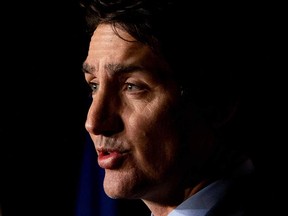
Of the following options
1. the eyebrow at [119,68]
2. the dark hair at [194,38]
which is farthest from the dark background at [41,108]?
the eyebrow at [119,68]

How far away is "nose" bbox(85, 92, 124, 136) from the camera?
4.08 feet

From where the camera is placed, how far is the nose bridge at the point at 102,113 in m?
1.24

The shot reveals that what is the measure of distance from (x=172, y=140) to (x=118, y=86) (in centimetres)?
22

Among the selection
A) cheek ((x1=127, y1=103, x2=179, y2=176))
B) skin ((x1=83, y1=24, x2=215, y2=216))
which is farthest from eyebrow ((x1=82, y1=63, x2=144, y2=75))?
cheek ((x1=127, y1=103, x2=179, y2=176))

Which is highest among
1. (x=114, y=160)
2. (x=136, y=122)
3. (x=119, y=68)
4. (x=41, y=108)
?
(x=119, y=68)

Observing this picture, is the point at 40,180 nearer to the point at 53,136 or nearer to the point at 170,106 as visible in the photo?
the point at 53,136

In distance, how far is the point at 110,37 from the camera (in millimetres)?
1281

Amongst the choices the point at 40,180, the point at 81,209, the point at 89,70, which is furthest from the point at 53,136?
the point at 89,70

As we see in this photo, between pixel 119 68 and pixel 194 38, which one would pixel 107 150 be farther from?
pixel 194 38

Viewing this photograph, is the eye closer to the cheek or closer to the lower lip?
the cheek

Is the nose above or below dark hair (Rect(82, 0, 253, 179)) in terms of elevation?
below

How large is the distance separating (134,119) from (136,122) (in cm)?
1

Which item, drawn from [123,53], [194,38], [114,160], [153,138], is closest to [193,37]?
[194,38]

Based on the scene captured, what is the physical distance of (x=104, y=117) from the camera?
4.09 ft
